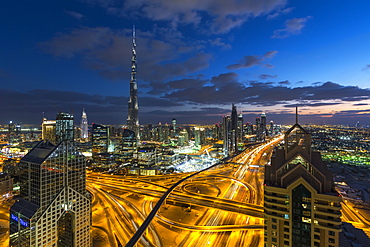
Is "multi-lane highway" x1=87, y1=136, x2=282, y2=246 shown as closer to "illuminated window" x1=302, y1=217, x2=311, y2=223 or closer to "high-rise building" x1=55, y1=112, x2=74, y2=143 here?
"illuminated window" x1=302, y1=217, x2=311, y2=223

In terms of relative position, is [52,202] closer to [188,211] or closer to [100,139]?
[188,211]

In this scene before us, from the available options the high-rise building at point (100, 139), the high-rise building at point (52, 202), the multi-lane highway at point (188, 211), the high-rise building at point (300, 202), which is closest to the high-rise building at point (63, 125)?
the high-rise building at point (100, 139)

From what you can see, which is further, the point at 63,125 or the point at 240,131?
the point at 240,131

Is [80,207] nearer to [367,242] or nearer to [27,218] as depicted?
[27,218]

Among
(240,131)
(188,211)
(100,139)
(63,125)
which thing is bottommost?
(188,211)

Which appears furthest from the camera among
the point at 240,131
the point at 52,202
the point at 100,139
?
the point at 240,131

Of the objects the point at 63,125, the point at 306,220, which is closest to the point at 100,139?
the point at 63,125

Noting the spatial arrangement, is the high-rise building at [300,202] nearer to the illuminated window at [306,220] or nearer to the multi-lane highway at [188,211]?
the illuminated window at [306,220]
